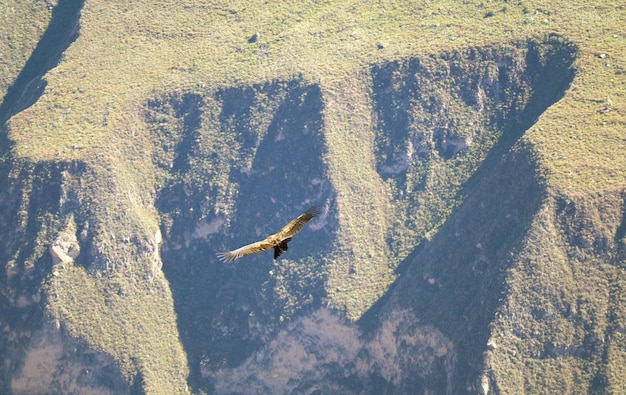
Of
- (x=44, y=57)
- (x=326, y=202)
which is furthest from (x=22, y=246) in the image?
(x=44, y=57)

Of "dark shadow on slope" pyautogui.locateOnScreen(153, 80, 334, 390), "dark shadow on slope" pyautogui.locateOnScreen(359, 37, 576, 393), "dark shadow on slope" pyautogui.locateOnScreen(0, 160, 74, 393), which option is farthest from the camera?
"dark shadow on slope" pyautogui.locateOnScreen(153, 80, 334, 390)

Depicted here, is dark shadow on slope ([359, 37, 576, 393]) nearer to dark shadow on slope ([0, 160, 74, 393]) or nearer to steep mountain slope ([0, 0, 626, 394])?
steep mountain slope ([0, 0, 626, 394])

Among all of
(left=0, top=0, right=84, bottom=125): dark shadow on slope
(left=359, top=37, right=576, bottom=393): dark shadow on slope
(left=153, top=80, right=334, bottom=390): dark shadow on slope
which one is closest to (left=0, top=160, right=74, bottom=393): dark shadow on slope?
(left=153, top=80, right=334, bottom=390): dark shadow on slope

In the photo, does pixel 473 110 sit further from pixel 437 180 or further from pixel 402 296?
pixel 402 296

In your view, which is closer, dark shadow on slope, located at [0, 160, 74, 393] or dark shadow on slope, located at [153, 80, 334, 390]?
dark shadow on slope, located at [0, 160, 74, 393]

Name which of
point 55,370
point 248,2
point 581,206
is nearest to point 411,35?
point 248,2

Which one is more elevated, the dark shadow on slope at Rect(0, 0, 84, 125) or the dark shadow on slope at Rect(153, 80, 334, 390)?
the dark shadow on slope at Rect(0, 0, 84, 125)

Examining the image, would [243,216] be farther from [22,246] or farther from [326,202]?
[22,246]
